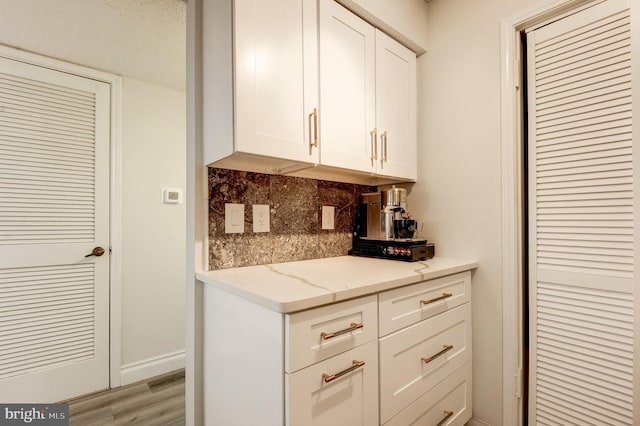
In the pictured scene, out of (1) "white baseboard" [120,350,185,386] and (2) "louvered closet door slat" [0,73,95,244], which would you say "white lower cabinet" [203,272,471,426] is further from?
(2) "louvered closet door slat" [0,73,95,244]

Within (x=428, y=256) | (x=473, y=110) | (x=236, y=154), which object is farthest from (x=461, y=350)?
(x=236, y=154)

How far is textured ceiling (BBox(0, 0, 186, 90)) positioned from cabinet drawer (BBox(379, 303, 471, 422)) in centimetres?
197

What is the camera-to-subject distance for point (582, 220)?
4.54 ft

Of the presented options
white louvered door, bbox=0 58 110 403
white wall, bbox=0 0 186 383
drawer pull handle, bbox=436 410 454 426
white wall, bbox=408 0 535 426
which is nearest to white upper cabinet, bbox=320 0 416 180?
white wall, bbox=408 0 535 426

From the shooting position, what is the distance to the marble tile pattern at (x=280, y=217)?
4.76 feet

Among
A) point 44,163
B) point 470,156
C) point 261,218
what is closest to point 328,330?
point 261,218

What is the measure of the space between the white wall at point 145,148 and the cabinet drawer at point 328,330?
5.75ft

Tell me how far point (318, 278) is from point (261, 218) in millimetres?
512

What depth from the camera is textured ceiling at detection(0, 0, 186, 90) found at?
1646 mm

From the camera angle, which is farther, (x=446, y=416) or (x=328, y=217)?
(x=328, y=217)

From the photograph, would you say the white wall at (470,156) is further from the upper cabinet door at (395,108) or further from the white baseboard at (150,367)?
the white baseboard at (150,367)

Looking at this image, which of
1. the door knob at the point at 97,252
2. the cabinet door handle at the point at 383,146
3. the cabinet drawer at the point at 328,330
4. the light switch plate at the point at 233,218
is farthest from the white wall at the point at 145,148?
the cabinet drawer at the point at 328,330

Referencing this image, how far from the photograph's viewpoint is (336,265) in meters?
1.58

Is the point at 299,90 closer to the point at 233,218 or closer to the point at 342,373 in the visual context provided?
the point at 233,218
